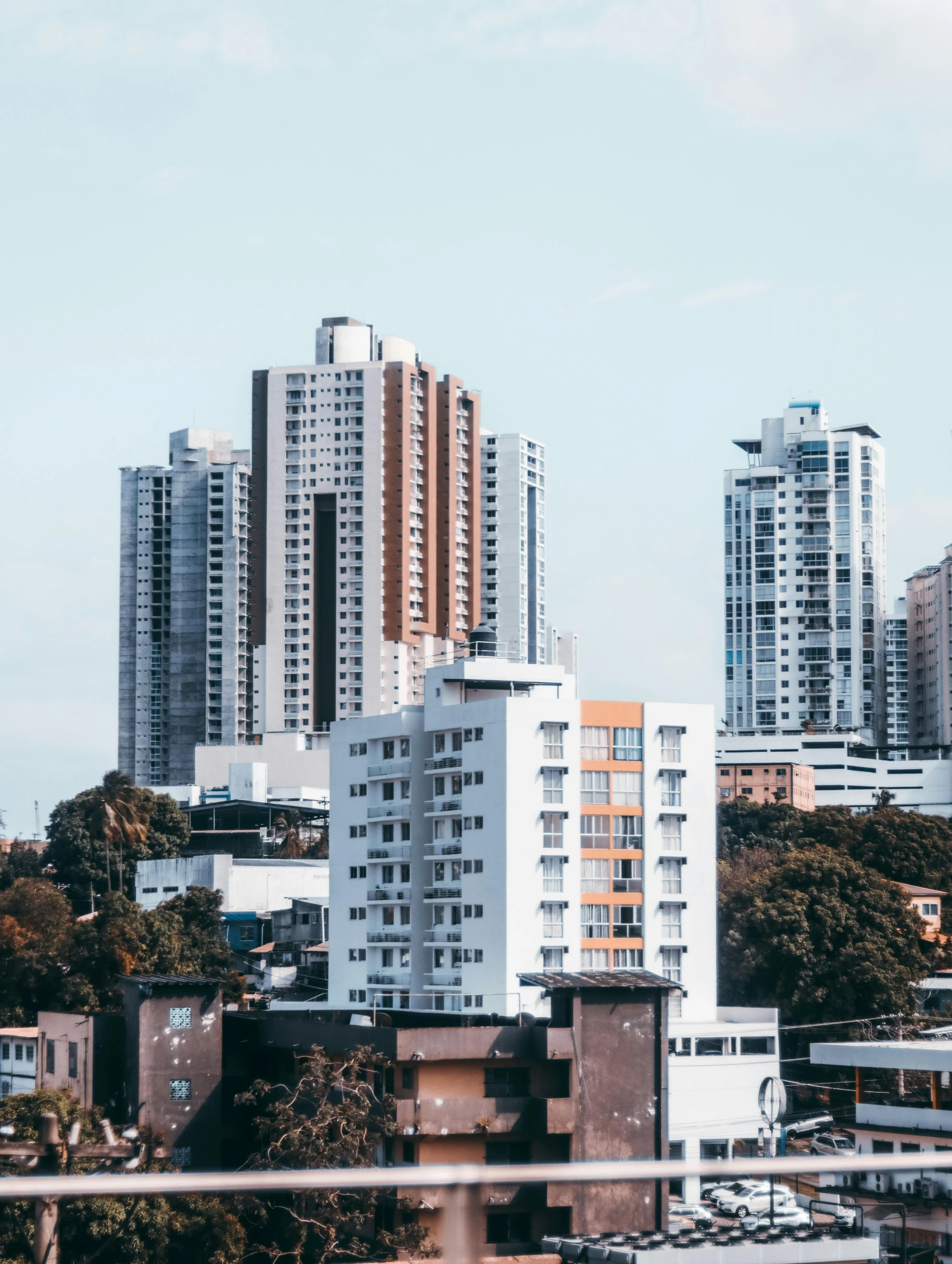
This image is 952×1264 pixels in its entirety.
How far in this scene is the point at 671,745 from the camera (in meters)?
43.2

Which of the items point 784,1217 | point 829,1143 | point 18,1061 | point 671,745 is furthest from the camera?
point 671,745

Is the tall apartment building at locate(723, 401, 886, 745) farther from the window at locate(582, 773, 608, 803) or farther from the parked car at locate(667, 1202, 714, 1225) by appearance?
the parked car at locate(667, 1202, 714, 1225)

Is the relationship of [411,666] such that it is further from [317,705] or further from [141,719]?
[141,719]

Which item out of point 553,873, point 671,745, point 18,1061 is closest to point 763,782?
point 671,745

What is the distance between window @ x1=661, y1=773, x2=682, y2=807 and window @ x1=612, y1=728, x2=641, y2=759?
95 centimetres

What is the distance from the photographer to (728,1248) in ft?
83.3

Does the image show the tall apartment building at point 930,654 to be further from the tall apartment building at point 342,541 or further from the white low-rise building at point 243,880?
the white low-rise building at point 243,880

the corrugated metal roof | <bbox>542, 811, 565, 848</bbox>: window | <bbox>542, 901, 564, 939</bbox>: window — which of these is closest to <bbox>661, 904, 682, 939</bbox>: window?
<bbox>542, 901, 564, 939</bbox>: window

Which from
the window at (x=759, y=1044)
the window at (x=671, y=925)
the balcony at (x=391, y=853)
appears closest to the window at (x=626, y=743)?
the window at (x=671, y=925)

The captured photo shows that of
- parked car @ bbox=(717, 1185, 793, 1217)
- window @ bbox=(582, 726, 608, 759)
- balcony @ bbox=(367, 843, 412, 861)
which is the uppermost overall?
window @ bbox=(582, 726, 608, 759)

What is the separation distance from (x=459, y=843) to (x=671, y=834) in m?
5.49

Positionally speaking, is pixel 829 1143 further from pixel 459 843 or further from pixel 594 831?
pixel 459 843

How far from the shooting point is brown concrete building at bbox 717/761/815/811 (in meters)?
75.1

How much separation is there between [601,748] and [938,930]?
55.9ft
